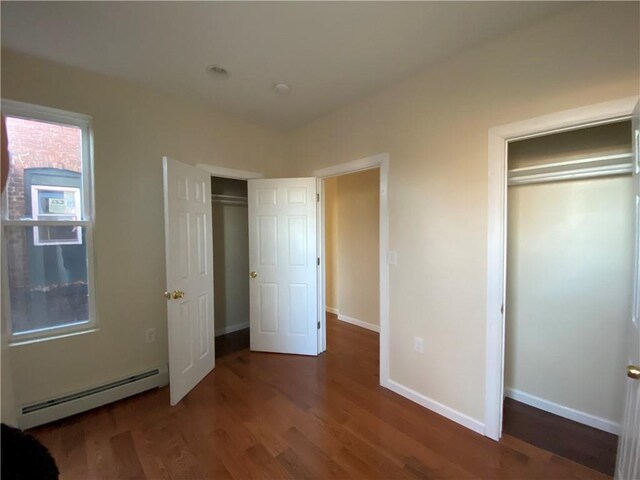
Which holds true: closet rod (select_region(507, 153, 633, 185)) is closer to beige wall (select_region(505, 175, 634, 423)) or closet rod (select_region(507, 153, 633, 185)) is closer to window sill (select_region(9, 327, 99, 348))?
beige wall (select_region(505, 175, 634, 423))

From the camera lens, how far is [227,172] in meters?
2.91

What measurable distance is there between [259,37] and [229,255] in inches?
107

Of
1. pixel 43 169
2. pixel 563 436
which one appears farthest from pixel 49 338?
pixel 563 436

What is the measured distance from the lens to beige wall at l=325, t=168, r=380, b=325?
3.79 m

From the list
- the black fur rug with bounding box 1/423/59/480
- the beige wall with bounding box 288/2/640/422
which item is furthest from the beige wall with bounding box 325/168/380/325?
the black fur rug with bounding box 1/423/59/480

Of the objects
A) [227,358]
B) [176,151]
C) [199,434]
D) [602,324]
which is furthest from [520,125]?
[227,358]

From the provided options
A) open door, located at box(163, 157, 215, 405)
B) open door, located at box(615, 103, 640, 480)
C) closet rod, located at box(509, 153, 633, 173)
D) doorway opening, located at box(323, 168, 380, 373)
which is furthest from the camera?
doorway opening, located at box(323, 168, 380, 373)

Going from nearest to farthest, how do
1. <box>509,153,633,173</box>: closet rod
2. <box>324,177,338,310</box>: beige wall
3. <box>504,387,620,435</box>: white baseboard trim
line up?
<box>509,153,633,173</box>: closet rod → <box>504,387,620,435</box>: white baseboard trim → <box>324,177,338,310</box>: beige wall

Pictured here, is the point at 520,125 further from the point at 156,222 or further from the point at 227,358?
the point at 227,358

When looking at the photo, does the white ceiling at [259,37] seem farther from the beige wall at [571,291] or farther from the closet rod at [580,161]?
the beige wall at [571,291]

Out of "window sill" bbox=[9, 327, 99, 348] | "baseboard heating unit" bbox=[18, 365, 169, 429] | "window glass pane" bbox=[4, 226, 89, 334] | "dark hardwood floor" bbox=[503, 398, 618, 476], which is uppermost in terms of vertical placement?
"window glass pane" bbox=[4, 226, 89, 334]

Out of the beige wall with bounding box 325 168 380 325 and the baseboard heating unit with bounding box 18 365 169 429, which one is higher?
the beige wall with bounding box 325 168 380 325

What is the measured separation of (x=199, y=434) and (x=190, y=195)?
6.05 ft

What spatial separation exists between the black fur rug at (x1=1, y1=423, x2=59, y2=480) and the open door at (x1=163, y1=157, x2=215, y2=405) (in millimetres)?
1281
